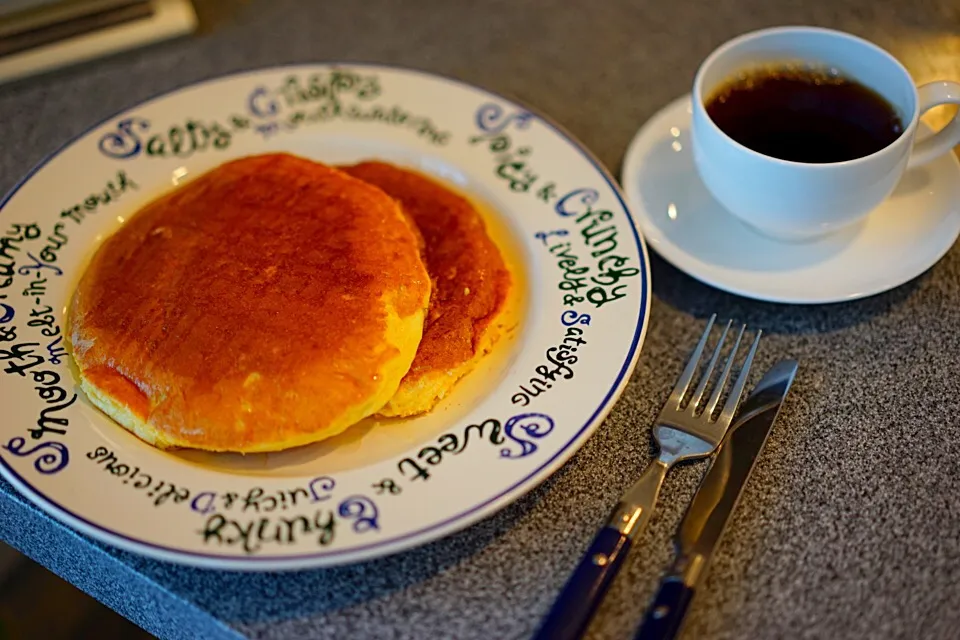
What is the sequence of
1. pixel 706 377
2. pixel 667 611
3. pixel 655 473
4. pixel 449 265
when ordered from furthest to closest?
pixel 449 265 → pixel 706 377 → pixel 655 473 → pixel 667 611

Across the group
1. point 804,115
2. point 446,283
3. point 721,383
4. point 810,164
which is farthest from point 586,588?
point 804,115

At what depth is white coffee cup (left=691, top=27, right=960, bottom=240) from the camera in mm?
1082

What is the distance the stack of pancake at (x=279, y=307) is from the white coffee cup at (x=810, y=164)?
0.35 metres

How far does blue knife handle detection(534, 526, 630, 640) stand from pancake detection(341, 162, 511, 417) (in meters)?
0.29

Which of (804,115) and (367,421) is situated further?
(804,115)

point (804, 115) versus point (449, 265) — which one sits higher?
point (804, 115)

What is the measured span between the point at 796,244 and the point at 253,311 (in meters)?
0.80

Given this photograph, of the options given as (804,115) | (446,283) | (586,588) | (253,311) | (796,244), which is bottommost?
(586,588)

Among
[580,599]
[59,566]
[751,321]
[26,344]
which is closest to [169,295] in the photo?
[26,344]

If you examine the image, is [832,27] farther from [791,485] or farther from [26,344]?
[26,344]

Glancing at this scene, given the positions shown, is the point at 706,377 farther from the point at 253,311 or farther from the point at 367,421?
the point at 253,311

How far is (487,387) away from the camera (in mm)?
1068

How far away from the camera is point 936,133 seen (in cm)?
119

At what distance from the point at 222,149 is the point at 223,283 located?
0.42m
